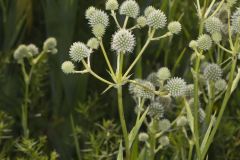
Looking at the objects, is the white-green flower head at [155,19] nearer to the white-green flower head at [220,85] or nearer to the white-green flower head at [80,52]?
the white-green flower head at [80,52]

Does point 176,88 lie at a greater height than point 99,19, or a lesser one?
lesser

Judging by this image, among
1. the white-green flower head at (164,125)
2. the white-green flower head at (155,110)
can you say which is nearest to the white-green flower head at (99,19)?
the white-green flower head at (155,110)

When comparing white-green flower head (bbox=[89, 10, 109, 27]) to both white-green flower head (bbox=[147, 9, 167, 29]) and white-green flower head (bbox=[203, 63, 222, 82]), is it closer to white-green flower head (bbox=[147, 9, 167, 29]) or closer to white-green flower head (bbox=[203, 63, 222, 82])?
white-green flower head (bbox=[147, 9, 167, 29])

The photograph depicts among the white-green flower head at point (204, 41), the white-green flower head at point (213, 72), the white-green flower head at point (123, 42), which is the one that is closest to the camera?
the white-green flower head at point (123, 42)

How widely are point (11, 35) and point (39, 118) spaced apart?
0.47 m

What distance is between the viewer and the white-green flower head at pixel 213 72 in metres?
1.94

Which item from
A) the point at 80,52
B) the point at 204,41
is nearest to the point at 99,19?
the point at 80,52

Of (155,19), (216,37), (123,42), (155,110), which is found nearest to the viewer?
(123,42)

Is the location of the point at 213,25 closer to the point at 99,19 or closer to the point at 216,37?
the point at 216,37

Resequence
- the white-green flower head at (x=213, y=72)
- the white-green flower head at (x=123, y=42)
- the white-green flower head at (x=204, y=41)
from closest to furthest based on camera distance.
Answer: the white-green flower head at (x=123, y=42) → the white-green flower head at (x=204, y=41) → the white-green flower head at (x=213, y=72)

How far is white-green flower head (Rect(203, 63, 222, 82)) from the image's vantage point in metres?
1.94

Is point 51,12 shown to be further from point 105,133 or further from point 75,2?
point 105,133

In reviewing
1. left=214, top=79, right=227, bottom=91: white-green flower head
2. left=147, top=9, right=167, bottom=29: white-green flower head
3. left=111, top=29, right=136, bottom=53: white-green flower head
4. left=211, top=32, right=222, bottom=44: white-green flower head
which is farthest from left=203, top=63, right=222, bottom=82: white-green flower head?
left=111, top=29, right=136, bottom=53: white-green flower head

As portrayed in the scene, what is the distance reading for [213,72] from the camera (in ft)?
6.40
